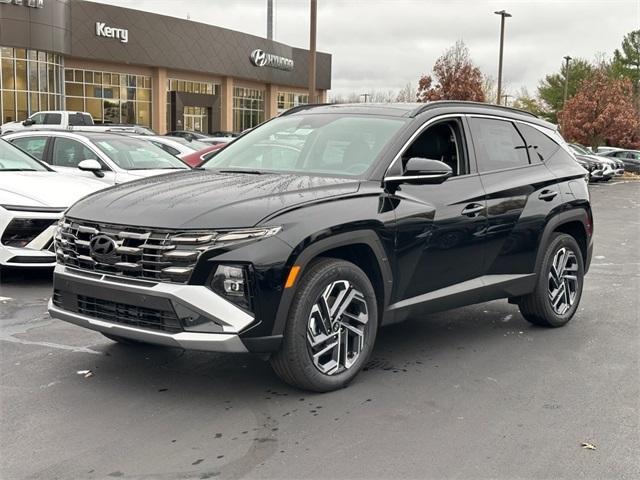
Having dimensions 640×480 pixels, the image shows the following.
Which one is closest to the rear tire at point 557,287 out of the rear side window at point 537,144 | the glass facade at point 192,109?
the rear side window at point 537,144

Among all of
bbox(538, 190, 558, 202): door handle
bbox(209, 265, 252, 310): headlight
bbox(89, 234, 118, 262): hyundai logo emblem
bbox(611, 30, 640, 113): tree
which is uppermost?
bbox(611, 30, 640, 113): tree

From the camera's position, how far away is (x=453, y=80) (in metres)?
46.2

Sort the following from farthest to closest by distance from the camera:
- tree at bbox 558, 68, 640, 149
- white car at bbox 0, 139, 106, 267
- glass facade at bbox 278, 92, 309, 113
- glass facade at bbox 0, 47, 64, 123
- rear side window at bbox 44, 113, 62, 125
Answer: glass facade at bbox 278, 92, 309, 113 < tree at bbox 558, 68, 640, 149 < glass facade at bbox 0, 47, 64, 123 < rear side window at bbox 44, 113, 62, 125 < white car at bbox 0, 139, 106, 267

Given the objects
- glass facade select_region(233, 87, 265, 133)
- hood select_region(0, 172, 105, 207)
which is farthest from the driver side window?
glass facade select_region(233, 87, 265, 133)

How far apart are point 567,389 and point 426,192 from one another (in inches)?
62.3

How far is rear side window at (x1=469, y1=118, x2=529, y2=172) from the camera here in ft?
19.2

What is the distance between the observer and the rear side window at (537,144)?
253 inches

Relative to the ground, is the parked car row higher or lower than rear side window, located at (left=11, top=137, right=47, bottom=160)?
lower

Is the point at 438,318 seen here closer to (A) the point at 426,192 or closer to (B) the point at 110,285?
(A) the point at 426,192

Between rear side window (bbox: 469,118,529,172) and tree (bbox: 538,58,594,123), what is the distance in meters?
69.4

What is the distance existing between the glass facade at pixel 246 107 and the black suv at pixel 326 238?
4978 centimetres

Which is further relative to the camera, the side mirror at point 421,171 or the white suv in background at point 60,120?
the white suv in background at point 60,120

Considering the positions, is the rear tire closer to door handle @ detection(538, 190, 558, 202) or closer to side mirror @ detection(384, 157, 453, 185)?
door handle @ detection(538, 190, 558, 202)

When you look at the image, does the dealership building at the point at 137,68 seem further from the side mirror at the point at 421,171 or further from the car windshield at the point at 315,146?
the side mirror at the point at 421,171
